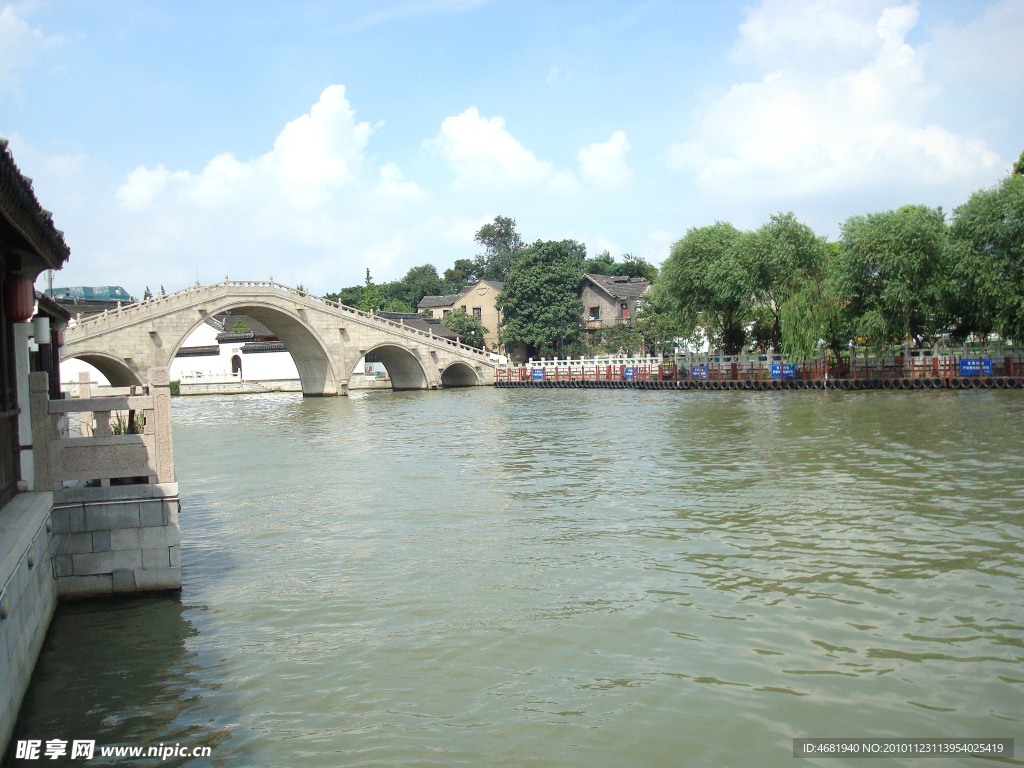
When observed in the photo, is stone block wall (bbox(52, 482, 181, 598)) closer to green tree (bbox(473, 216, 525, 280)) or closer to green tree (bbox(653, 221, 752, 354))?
green tree (bbox(653, 221, 752, 354))

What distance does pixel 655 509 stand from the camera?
32.1 feet

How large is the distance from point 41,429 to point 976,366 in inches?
1175

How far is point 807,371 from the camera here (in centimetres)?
3234

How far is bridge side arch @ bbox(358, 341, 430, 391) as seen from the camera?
42.5 metres

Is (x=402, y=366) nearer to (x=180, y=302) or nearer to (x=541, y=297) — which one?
(x=541, y=297)

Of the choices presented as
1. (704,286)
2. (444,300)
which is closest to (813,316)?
(704,286)

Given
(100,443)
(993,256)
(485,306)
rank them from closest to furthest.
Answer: (100,443) → (993,256) → (485,306)

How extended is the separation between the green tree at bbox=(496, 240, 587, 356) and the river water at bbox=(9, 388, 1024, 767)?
37.3 meters

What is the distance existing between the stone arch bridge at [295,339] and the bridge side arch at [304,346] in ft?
0.15

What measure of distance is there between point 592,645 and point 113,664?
3210 millimetres

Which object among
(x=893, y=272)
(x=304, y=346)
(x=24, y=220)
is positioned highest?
(x=893, y=272)

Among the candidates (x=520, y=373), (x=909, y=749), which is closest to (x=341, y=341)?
(x=520, y=373)

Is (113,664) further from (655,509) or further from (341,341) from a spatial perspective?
(341,341)

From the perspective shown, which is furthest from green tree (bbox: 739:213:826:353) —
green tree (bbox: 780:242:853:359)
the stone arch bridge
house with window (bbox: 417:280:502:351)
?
house with window (bbox: 417:280:502:351)
